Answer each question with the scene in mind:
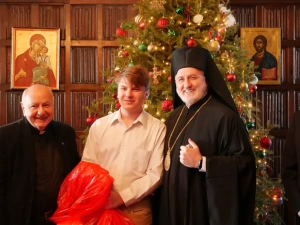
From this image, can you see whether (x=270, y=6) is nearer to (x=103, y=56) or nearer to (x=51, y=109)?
(x=103, y=56)

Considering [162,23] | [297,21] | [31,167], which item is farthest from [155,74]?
[297,21]

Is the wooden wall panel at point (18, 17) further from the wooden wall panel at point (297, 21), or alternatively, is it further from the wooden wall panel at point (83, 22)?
the wooden wall panel at point (297, 21)

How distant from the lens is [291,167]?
2.58 meters

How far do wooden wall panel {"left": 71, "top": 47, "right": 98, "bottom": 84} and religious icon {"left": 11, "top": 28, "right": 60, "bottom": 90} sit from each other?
31 cm

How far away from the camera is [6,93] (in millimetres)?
5020

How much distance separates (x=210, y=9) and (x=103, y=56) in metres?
1.77

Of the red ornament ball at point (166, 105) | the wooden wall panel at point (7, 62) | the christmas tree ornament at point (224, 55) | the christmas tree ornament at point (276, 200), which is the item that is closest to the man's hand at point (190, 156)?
the red ornament ball at point (166, 105)

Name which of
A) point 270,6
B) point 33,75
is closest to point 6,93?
point 33,75

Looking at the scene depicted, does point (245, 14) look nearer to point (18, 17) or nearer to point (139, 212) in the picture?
point (18, 17)

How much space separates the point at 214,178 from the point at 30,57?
139 inches

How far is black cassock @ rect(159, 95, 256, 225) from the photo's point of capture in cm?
222

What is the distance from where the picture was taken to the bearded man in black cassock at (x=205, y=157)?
2225mm

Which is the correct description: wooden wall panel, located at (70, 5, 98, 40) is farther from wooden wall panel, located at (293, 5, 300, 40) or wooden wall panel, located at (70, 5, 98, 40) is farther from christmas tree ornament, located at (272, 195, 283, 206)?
christmas tree ornament, located at (272, 195, 283, 206)

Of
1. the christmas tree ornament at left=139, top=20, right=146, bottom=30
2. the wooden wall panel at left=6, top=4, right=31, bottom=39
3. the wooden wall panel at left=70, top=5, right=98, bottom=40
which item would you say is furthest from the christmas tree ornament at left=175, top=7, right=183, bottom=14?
the wooden wall panel at left=6, top=4, right=31, bottom=39
